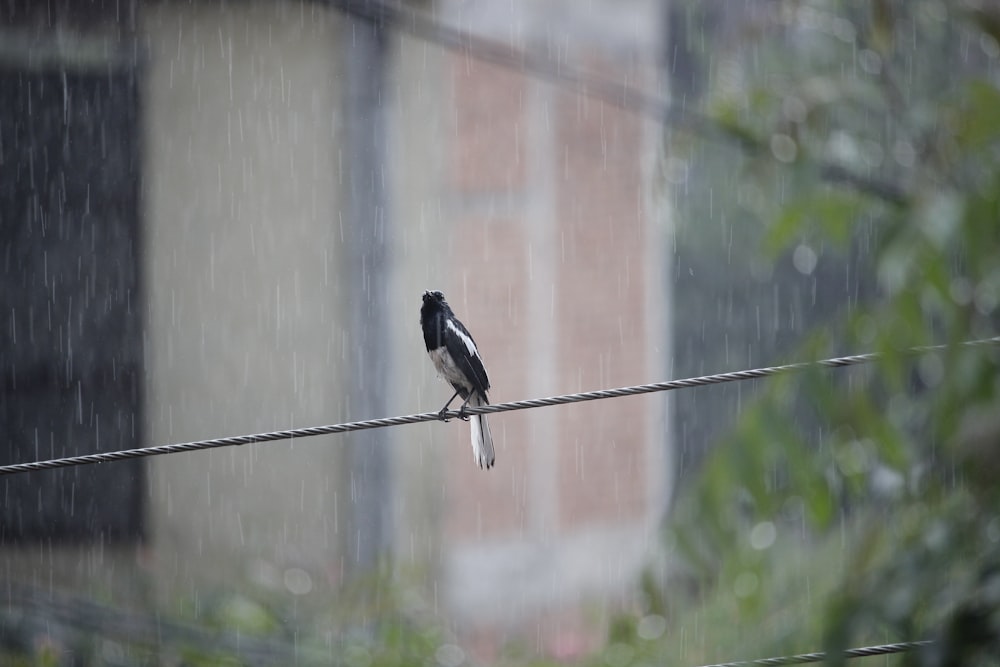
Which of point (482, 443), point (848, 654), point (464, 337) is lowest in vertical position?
point (848, 654)

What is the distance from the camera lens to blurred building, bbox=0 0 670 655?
22.7ft

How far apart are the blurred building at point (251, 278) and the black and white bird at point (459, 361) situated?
1.30 meters

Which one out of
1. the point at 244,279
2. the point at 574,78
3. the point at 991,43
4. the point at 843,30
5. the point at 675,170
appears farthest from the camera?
the point at 244,279

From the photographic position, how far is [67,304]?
6.97m

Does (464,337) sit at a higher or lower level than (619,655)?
higher

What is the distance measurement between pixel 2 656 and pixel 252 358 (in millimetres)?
2350

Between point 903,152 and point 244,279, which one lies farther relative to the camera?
point 244,279

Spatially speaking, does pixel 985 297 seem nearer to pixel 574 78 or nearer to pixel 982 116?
pixel 982 116

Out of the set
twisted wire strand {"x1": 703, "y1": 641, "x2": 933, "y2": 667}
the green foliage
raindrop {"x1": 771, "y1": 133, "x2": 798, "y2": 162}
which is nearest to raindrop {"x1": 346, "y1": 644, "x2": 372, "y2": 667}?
the green foliage

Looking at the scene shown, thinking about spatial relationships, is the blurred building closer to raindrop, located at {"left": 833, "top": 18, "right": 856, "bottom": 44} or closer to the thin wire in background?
the thin wire in background

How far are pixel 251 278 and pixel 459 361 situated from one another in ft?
8.46

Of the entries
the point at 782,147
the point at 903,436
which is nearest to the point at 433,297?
the point at 782,147

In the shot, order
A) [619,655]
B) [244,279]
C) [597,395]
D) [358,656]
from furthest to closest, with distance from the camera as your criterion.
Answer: [244,279] → [619,655] → [358,656] → [597,395]

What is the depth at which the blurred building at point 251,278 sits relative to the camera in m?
6.92
